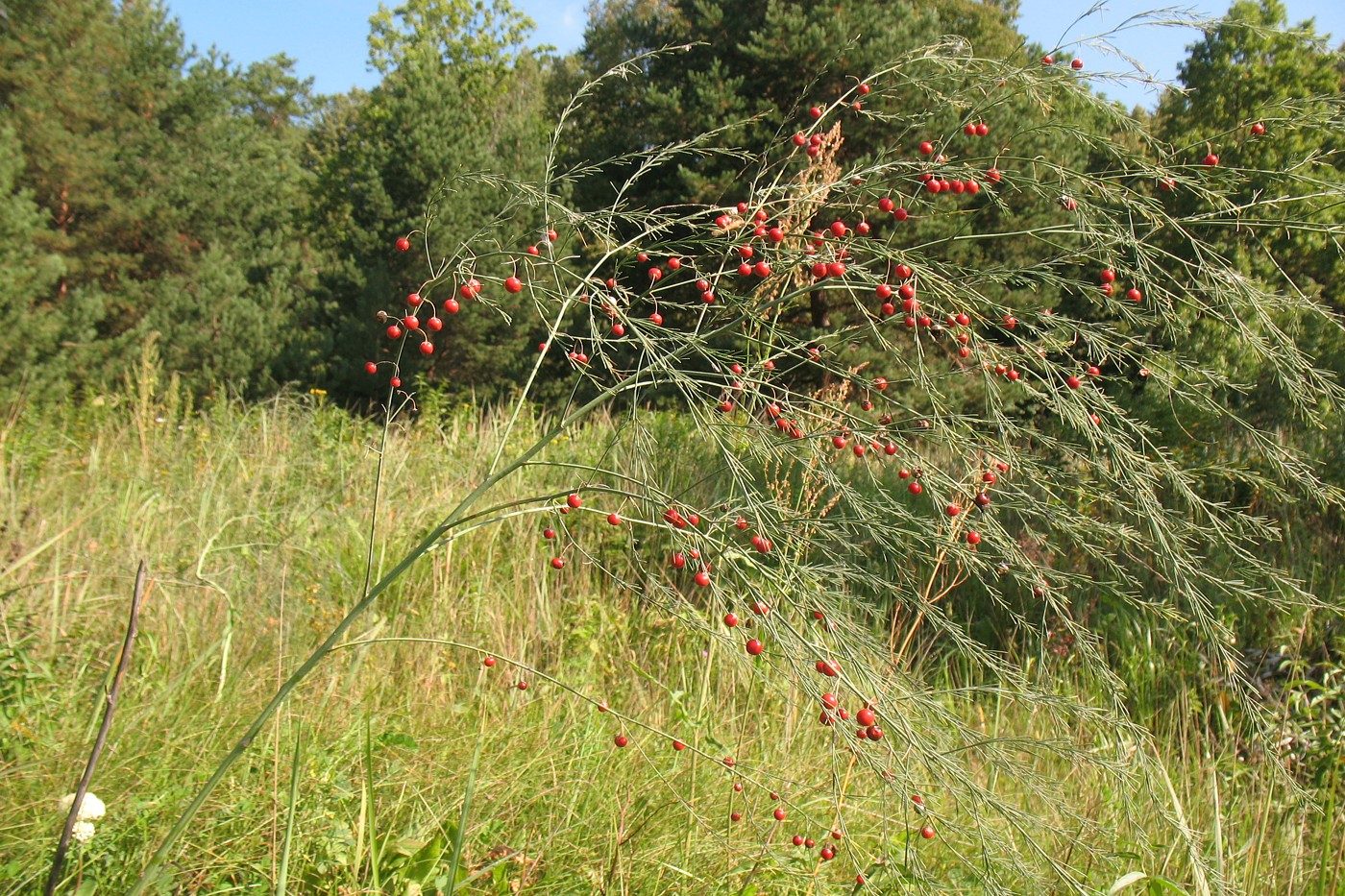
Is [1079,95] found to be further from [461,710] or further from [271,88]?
[271,88]

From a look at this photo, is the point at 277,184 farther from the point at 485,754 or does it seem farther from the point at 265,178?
the point at 485,754

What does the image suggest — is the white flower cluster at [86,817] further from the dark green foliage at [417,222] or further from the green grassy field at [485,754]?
the dark green foliage at [417,222]

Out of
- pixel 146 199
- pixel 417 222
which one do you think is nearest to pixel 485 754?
pixel 417 222

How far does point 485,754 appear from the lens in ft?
7.74

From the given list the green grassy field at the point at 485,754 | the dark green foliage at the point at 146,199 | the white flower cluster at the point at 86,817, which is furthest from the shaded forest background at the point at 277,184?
the white flower cluster at the point at 86,817

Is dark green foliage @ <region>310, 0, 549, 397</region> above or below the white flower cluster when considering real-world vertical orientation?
above

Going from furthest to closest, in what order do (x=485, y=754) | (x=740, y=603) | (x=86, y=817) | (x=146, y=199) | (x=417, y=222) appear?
(x=146, y=199) < (x=417, y=222) < (x=485, y=754) < (x=86, y=817) < (x=740, y=603)

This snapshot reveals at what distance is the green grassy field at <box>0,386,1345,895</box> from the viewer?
A: 69.1 inches

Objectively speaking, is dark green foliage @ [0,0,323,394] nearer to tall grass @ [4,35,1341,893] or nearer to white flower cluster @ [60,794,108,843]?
A: tall grass @ [4,35,1341,893]

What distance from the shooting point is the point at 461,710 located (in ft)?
8.54

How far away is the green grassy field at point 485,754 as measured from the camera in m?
1.76

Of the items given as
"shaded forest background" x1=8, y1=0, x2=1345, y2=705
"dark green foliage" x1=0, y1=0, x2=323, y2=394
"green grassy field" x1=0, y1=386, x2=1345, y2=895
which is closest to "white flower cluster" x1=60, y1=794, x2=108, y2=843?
"green grassy field" x1=0, y1=386, x2=1345, y2=895

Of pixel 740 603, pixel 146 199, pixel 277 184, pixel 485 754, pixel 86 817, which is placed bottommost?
pixel 485 754

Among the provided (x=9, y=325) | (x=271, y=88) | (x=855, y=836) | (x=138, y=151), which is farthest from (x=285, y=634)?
(x=271, y=88)
